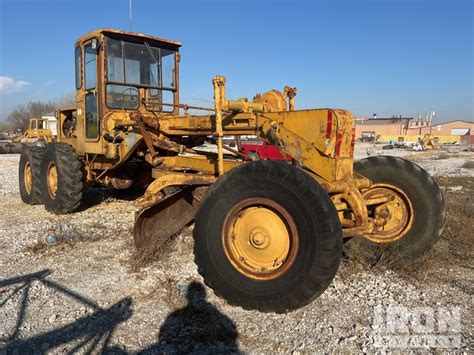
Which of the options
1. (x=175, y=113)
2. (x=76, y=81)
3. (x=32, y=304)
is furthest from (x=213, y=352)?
(x=76, y=81)

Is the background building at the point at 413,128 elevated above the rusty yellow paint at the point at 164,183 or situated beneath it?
elevated above

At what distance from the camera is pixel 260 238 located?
3.86 metres

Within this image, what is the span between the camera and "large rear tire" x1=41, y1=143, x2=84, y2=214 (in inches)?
295

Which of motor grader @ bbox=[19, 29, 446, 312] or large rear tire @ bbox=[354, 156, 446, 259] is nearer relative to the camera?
motor grader @ bbox=[19, 29, 446, 312]

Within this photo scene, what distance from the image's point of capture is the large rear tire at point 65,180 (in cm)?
748

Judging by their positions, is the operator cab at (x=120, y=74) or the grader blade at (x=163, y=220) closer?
the grader blade at (x=163, y=220)

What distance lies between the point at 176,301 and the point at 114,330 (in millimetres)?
703

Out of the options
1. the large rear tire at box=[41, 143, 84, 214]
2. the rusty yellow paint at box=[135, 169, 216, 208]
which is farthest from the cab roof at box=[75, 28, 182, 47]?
the rusty yellow paint at box=[135, 169, 216, 208]

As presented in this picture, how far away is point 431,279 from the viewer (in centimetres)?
451

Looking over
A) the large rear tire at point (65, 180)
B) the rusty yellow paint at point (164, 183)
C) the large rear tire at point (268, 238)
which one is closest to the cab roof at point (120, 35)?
the large rear tire at point (65, 180)

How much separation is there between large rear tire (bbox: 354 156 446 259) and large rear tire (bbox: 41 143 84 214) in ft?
17.7

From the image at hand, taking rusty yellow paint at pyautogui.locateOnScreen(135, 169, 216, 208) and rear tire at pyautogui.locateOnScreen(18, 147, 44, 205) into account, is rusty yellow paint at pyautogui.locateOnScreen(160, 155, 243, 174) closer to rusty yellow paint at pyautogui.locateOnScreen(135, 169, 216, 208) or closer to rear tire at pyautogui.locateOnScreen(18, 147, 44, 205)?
rusty yellow paint at pyautogui.locateOnScreen(135, 169, 216, 208)

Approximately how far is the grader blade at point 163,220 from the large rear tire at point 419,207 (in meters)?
2.55

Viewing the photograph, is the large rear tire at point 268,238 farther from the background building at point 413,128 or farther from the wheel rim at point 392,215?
the background building at point 413,128
